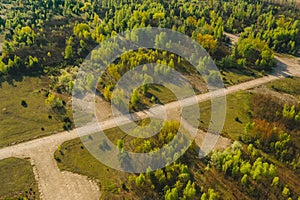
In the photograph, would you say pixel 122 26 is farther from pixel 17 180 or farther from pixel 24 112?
pixel 17 180

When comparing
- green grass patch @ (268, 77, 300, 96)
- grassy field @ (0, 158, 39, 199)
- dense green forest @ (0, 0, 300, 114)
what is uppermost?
dense green forest @ (0, 0, 300, 114)

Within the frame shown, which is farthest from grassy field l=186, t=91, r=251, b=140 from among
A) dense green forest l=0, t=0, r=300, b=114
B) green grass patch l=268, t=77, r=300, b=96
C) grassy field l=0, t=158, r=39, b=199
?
grassy field l=0, t=158, r=39, b=199

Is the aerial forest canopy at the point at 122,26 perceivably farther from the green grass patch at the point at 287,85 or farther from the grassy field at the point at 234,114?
the grassy field at the point at 234,114

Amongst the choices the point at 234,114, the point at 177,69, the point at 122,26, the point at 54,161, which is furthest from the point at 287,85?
the point at 54,161

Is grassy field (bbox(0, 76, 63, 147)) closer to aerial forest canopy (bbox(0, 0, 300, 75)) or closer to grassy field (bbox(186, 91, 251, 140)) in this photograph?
aerial forest canopy (bbox(0, 0, 300, 75))

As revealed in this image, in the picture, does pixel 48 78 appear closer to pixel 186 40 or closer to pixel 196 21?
pixel 186 40

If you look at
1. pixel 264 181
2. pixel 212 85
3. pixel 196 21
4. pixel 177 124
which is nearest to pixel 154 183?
pixel 177 124
